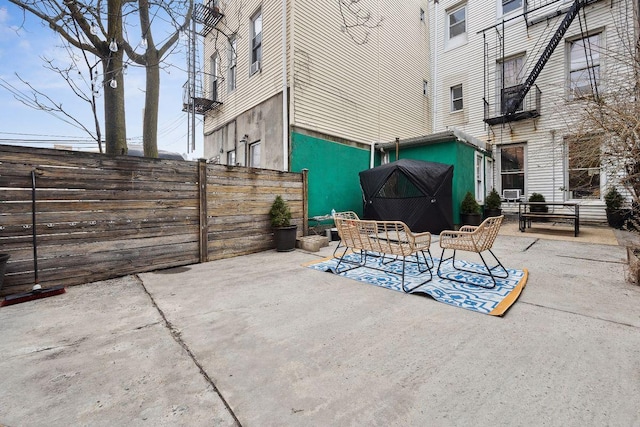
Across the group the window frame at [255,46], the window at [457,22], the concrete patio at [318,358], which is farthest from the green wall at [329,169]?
the window at [457,22]

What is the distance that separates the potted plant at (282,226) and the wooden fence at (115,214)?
427 mm

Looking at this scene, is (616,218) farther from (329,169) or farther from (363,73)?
(363,73)

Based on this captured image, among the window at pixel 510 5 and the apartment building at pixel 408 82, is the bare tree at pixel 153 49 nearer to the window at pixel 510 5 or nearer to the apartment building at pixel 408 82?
the apartment building at pixel 408 82

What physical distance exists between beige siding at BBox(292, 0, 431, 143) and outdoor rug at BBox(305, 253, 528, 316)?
4.74 meters

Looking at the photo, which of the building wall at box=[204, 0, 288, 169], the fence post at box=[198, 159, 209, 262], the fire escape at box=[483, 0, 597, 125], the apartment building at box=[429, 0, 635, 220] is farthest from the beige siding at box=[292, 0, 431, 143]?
the fence post at box=[198, 159, 209, 262]

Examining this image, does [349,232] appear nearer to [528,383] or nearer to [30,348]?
[528,383]

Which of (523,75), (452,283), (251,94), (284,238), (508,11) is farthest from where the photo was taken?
(508,11)

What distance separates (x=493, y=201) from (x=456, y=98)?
5241 millimetres

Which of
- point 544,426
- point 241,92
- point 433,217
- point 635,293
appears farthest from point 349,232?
point 241,92

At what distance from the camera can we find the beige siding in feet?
25.5

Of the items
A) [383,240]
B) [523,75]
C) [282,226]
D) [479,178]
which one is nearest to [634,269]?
[383,240]

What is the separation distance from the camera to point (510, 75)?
1094 cm

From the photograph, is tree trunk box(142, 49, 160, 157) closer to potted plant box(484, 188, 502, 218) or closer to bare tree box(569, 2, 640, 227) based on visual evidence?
bare tree box(569, 2, 640, 227)

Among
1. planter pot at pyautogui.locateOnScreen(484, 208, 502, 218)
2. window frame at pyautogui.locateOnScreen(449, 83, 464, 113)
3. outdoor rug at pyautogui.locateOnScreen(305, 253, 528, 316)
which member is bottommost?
outdoor rug at pyautogui.locateOnScreen(305, 253, 528, 316)
